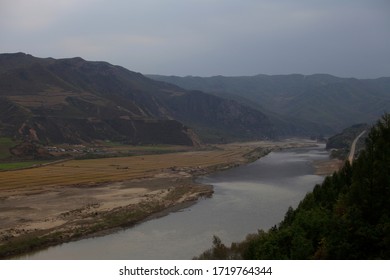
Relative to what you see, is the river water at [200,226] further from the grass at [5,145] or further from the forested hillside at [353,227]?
the grass at [5,145]

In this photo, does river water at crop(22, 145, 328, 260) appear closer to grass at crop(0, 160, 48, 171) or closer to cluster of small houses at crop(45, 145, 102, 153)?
grass at crop(0, 160, 48, 171)

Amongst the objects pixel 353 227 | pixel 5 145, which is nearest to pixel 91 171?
pixel 5 145

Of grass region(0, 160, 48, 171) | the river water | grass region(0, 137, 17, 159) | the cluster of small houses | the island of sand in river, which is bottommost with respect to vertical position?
the river water

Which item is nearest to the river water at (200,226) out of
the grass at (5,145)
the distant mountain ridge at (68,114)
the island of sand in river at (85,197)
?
the island of sand in river at (85,197)

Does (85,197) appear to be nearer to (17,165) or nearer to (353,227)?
(17,165)

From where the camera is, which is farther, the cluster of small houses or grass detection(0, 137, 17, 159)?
the cluster of small houses

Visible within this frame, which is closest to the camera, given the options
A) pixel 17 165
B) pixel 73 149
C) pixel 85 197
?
pixel 85 197

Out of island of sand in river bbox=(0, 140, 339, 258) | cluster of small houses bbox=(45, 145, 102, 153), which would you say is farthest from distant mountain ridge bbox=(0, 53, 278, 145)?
island of sand in river bbox=(0, 140, 339, 258)
